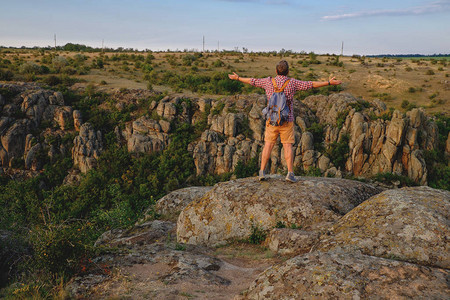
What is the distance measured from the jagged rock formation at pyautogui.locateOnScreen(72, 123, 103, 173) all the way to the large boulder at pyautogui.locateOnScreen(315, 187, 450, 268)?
21.4m

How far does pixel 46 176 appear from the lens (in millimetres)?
23250

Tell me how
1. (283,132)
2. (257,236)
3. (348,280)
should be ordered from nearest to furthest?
(348,280) → (257,236) → (283,132)

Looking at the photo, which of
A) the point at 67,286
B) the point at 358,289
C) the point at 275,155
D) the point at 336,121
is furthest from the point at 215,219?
the point at 336,121

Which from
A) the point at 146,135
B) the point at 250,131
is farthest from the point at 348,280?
the point at 146,135

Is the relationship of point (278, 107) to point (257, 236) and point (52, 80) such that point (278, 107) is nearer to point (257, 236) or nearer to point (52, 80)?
point (257, 236)

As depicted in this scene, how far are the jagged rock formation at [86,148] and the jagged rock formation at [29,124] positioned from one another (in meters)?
1.32

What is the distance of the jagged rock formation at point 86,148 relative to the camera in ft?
77.5

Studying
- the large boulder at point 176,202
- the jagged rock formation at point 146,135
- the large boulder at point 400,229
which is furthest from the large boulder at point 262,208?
the jagged rock formation at point 146,135

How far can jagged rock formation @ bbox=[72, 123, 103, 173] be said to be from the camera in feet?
77.5

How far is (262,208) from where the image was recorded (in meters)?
7.52

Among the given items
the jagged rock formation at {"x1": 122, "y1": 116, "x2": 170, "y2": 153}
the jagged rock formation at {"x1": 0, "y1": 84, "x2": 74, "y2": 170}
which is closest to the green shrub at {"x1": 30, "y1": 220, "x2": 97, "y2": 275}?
the jagged rock formation at {"x1": 122, "y1": 116, "x2": 170, "y2": 153}

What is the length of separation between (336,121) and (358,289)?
67.2ft

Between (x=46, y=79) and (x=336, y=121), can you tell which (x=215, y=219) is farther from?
(x=46, y=79)

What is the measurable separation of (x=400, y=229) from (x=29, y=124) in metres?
26.2
